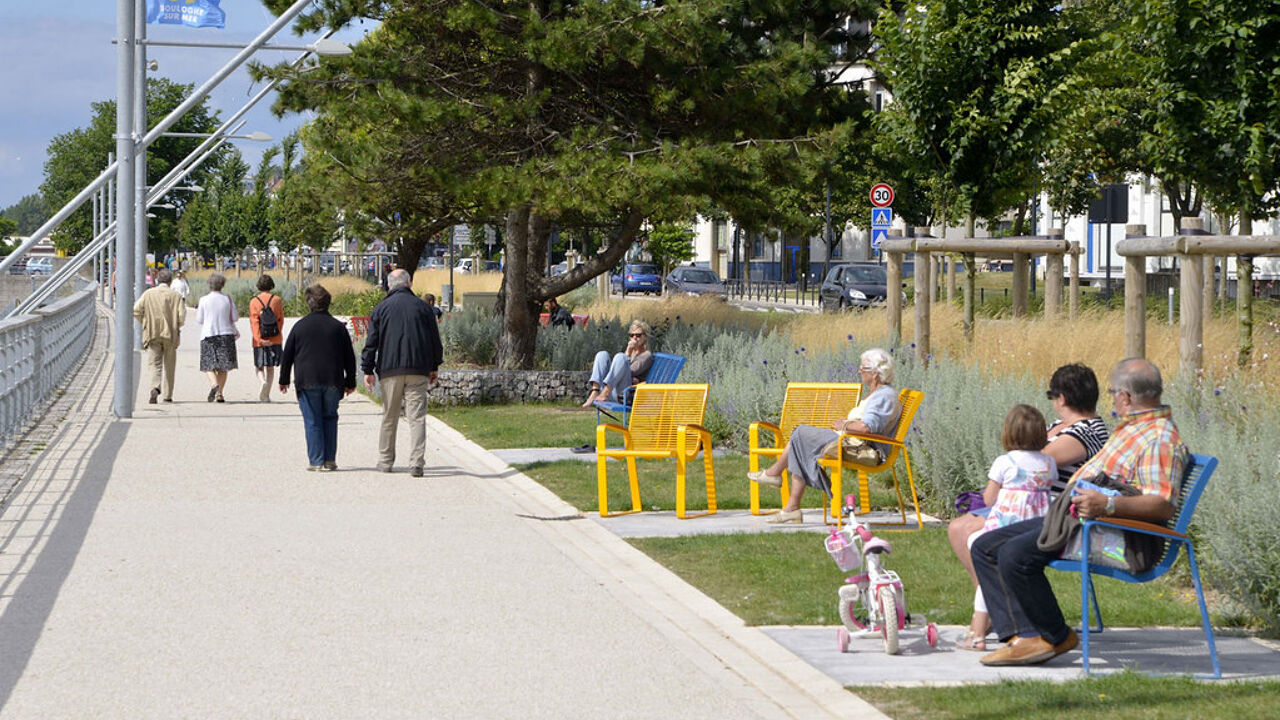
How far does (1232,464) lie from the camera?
26.9 feet

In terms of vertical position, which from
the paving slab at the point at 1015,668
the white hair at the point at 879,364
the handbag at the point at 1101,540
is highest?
the white hair at the point at 879,364

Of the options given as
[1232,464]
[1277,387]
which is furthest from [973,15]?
[1232,464]

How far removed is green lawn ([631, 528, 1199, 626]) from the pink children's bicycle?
1.36 ft

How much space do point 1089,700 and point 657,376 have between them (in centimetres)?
924

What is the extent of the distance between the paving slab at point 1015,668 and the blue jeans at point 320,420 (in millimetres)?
7124

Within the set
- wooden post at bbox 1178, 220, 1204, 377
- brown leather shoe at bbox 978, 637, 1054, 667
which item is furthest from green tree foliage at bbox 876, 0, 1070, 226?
brown leather shoe at bbox 978, 637, 1054, 667

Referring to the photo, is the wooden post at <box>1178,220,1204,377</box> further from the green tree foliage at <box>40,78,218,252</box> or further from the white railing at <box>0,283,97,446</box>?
the green tree foliage at <box>40,78,218,252</box>

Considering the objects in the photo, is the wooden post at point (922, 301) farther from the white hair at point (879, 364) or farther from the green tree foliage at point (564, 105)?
the white hair at point (879, 364)

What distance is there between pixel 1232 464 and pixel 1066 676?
213cm

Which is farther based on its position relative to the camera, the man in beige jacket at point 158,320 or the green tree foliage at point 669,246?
the green tree foliage at point 669,246

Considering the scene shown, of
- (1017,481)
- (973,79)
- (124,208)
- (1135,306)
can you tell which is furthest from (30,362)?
(973,79)

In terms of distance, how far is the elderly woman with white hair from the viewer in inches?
410

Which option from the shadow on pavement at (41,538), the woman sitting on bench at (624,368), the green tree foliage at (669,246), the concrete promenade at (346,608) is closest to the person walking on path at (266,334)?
the shadow on pavement at (41,538)

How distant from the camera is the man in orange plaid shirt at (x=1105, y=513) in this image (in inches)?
265
